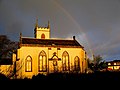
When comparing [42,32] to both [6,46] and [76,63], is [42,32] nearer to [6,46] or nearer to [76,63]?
[6,46]

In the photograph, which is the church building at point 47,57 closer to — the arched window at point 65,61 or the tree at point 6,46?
the arched window at point 65,61

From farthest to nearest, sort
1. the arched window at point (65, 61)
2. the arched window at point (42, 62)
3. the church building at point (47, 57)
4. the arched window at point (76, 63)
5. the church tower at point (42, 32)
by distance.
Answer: the church tower at point (42, 32) < the arched window at point (76, 63) < the arched window at point (65, 61) < the arched window at point (42, 62) < the church building at point (47, 57)

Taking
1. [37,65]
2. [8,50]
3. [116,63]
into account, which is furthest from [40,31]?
[116,63]

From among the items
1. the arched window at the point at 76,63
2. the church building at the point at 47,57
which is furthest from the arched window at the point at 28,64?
the arched window at the point at 76,63

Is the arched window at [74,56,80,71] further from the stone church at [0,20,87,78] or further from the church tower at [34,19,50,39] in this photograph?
the church tower at [34,19,50,39]

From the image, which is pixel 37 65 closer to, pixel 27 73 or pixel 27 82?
pixel 27 73

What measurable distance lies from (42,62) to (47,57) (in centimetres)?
184

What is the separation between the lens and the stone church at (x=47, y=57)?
160 feet

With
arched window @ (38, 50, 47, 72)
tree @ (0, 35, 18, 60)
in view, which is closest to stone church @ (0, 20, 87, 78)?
arched window @ (38, 50, 47, 72)

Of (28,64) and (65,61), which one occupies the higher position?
(65,61)

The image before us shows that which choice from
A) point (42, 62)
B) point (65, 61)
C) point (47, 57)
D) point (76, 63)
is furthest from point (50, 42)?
point (76, 63)

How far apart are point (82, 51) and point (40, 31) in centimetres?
2757

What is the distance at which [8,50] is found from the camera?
181 ft

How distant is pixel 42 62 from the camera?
50.5 metres
